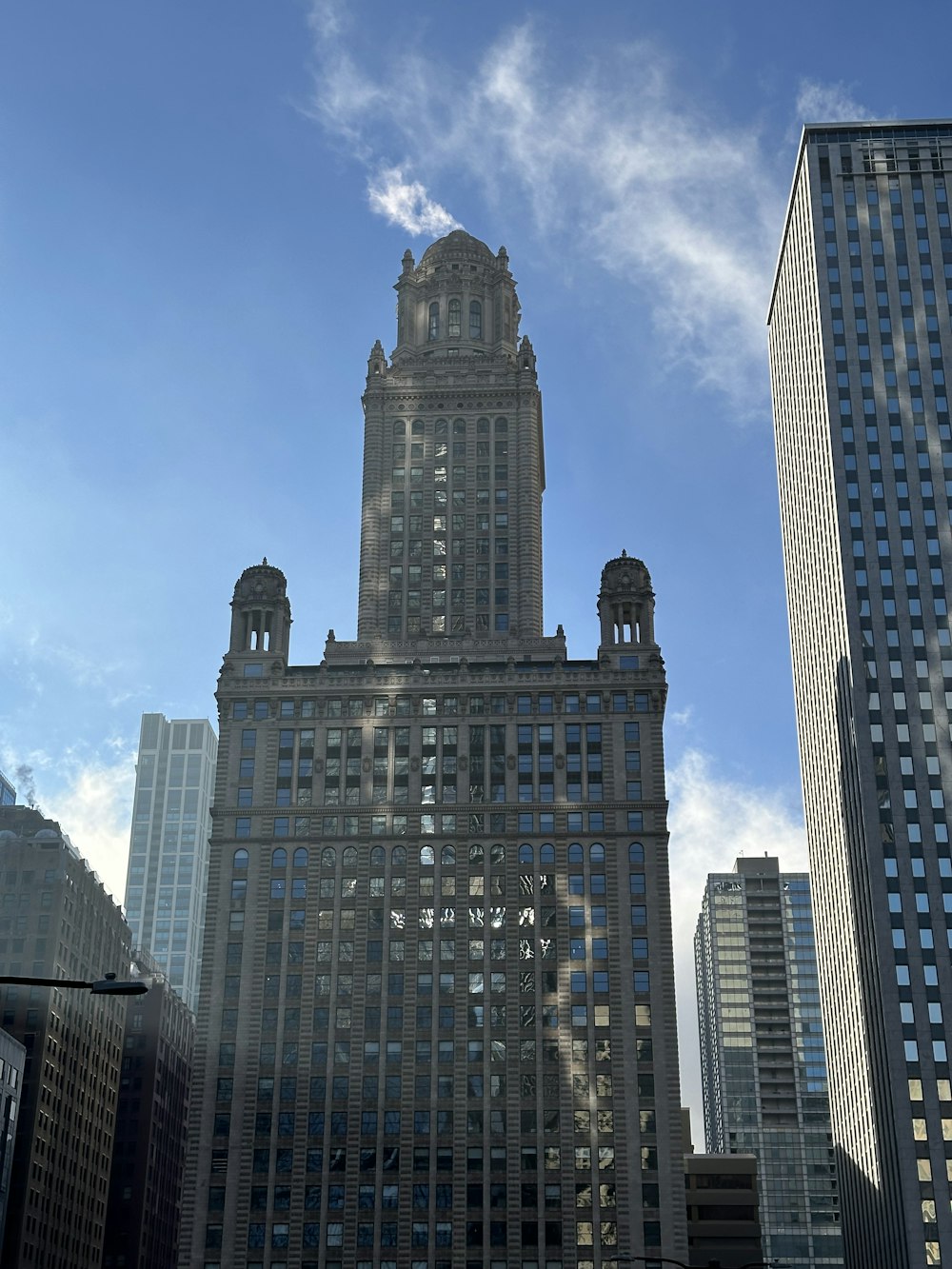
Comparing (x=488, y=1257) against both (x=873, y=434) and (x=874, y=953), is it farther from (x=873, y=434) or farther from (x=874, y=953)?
(x=873, y=434)

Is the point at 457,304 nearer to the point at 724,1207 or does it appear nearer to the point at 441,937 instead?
the point at 441,937

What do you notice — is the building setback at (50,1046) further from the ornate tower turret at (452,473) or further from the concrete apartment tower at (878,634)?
the concrete apartment tower at (878,634)

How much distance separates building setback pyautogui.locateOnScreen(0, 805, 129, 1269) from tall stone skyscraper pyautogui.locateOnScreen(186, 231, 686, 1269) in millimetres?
47314

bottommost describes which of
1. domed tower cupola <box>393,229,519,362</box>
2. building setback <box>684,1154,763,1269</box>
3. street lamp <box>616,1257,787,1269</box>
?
street lamp <box>616,1257,787,1269</box>

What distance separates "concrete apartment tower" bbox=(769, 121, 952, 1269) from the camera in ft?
479

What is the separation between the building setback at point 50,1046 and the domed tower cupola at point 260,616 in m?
48.4

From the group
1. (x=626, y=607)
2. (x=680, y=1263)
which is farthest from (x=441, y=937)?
(x=680, y=1263)

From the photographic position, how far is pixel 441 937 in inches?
5551

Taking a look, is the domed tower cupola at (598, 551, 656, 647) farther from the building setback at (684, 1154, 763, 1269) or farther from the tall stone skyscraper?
the building setback at (684, 1154, 763, 1269)

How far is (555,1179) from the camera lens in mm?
A: 129750

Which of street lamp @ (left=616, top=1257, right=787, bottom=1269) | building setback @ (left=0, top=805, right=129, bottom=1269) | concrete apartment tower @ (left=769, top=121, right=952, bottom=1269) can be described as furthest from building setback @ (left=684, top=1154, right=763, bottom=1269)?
building setback @ (left=0, top=805, right=129, bottom=1269)

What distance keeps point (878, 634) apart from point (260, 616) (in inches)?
2537

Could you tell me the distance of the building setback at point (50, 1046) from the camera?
17550 centimetres

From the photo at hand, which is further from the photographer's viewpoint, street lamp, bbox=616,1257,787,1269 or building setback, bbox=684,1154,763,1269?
building setback, bbox=684,1154,763,1269
